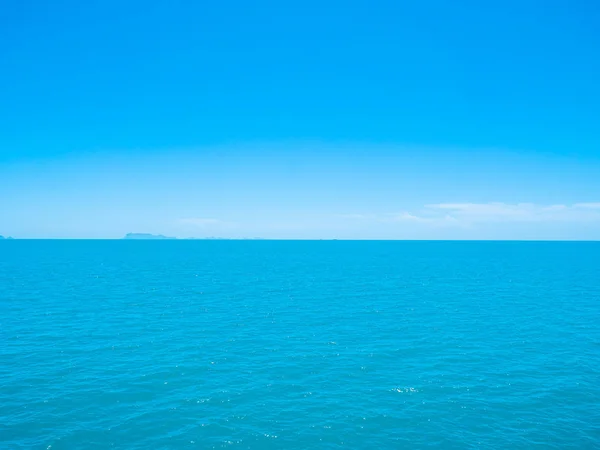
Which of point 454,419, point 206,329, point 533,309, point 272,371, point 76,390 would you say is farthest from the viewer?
point 533,309

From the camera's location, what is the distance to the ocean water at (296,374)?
27125 millimetres

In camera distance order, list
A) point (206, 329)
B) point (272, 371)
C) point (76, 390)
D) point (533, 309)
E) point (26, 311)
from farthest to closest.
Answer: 1. point (533, 309)
2. point (26, 311)
3. point (206, 329)
4. point (272, 371)
5. point (76, 390)

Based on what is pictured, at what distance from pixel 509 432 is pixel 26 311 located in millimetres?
71956

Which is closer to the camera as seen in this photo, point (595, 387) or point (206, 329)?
point (595, 387)

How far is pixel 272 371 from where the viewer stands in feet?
125

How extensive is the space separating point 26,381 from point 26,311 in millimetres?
33816

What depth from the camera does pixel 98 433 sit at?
26.6m

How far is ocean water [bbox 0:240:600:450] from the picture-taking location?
1068 inches

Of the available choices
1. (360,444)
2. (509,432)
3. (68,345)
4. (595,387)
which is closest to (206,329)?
(68,345)

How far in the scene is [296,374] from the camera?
123 feet

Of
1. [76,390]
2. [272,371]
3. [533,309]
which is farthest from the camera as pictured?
[533,309]

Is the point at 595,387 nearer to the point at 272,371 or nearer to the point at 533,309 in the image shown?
the point at 272,371

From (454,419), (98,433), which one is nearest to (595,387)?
(454,419)

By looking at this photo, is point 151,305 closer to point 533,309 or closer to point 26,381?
point 26,381
